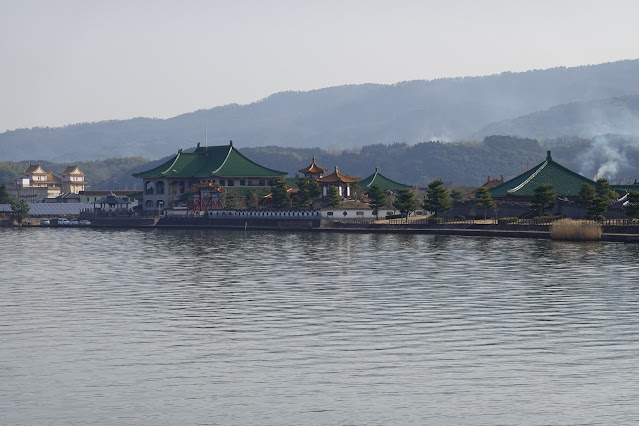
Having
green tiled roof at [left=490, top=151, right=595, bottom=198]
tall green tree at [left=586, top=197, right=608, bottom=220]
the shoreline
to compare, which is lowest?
the shoreline

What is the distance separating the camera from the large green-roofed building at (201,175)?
184 meters

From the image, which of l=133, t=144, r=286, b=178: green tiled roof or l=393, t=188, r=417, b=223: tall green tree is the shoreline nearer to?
l=393, t=188, r=417, b=223: tall green tree

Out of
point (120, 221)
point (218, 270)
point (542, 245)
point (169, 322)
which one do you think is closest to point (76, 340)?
point (169, 322)

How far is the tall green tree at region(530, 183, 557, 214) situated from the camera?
390 feet

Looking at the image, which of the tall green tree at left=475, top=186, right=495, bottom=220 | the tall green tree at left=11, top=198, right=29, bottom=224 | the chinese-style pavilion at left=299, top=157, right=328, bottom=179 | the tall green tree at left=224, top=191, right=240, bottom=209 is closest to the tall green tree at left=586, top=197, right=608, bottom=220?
the tall green tree at left=475, top=186, right=495, bottom=220

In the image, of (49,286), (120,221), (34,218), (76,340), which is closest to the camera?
(76,340)

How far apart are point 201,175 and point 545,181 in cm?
7650

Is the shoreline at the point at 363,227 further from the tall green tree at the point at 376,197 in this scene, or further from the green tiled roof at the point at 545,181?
the green tiled roof at the point at 545,181

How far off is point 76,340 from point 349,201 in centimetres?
12266

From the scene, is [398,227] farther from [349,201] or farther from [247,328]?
[247,328]

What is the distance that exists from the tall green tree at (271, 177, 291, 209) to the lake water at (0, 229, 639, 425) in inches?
3731

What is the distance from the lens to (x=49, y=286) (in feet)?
193

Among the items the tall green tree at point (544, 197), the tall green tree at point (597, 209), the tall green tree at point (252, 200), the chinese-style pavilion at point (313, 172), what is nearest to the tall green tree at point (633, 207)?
the tall green tree at point (597, 209)

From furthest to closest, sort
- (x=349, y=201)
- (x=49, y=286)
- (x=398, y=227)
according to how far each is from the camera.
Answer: (x=349, y=201)
(x=398, y=227)
(x=49, y=286)
